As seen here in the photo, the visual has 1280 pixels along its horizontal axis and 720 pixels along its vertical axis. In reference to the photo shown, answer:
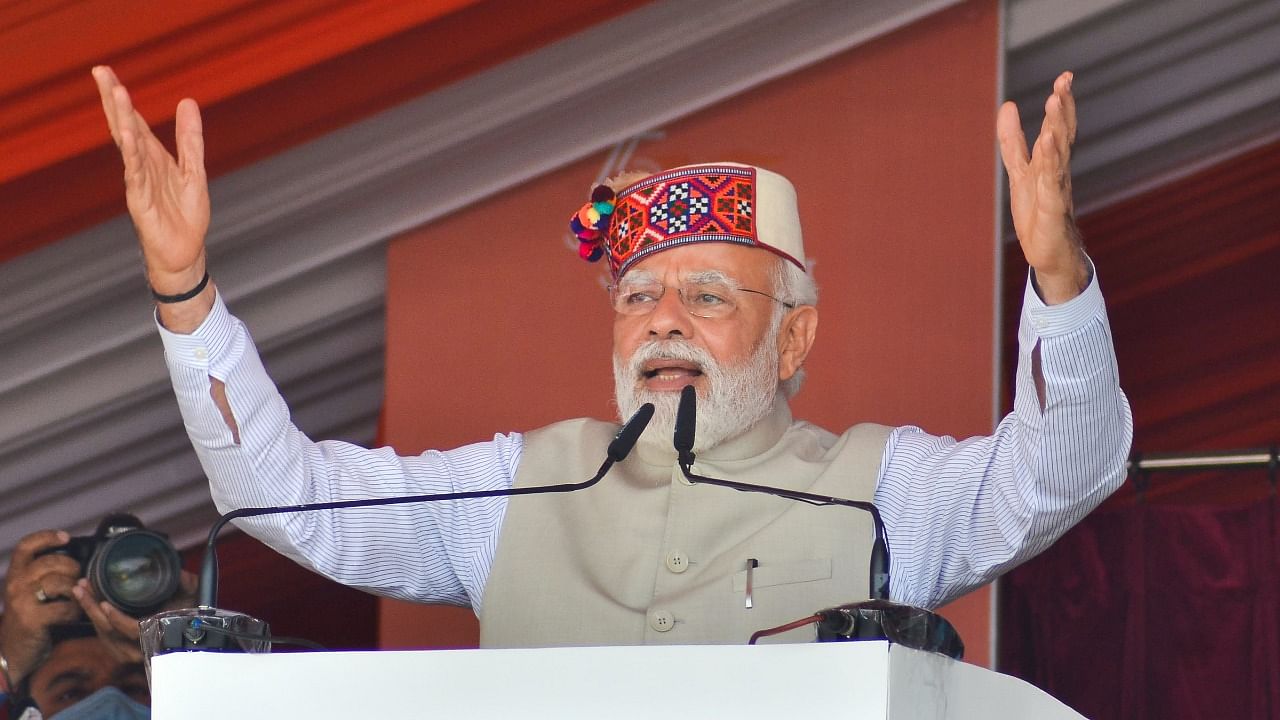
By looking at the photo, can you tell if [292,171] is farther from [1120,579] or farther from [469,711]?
[469,711]

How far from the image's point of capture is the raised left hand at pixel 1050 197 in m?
1.84

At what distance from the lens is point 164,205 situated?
2.03 metres

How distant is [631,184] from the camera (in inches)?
99.0

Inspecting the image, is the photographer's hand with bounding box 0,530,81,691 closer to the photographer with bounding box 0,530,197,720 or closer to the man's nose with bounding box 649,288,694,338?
the photographer with bounding box 0,530,197,720

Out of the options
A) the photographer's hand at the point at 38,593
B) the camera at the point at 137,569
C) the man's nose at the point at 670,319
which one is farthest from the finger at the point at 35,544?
the man's nose at the point at 670,319

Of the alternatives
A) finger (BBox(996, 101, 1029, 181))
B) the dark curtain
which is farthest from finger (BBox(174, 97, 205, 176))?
the dark curtain

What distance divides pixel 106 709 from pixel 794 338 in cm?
146

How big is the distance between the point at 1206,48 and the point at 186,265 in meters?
2.22

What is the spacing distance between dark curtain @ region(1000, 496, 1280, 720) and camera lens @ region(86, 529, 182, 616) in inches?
61.8

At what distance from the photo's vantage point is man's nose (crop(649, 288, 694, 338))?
7.64 ft

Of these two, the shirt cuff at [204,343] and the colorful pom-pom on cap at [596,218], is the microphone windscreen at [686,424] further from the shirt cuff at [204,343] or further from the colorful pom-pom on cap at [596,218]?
the colorful pom-pom on cap at [596,218]

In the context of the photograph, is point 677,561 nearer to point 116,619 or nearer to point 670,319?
point 670,319

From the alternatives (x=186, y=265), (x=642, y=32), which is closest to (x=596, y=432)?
(x=186, y=265)

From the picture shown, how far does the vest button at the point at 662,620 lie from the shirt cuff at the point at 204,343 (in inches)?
24.9
